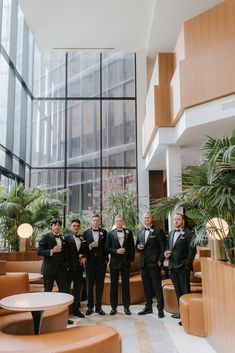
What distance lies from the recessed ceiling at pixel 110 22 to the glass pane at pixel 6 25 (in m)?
0.45

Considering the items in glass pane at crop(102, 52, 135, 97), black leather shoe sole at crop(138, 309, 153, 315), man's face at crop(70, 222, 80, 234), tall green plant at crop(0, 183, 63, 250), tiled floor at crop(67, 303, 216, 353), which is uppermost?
glass pane at crop(102, 52, 135, 97)

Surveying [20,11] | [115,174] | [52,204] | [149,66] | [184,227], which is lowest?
[184,227]

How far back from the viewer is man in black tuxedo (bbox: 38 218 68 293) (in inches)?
197

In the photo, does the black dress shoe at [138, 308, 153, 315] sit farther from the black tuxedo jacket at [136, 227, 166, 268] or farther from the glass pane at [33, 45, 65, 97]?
the glass pane at [33, 45, 65, 97]

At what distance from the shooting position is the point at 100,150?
11773mm

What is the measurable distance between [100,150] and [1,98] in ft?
12.7

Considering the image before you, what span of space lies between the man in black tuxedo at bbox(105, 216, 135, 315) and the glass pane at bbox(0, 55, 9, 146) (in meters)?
4.94

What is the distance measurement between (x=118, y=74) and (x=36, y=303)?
10.3 metres

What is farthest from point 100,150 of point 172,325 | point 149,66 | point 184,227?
point 172,325

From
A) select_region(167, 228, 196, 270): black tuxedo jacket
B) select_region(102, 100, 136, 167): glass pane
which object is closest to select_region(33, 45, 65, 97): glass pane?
select_region(102, 100, 136, 167): glass pane

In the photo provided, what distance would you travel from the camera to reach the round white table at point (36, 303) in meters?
3.09

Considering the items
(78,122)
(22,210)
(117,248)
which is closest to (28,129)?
(78,122)

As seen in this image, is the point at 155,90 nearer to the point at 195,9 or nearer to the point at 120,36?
the point at 195,9

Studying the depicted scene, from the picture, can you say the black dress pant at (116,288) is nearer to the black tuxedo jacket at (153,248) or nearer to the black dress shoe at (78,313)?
the black tuxedo jacket at (153,248)
